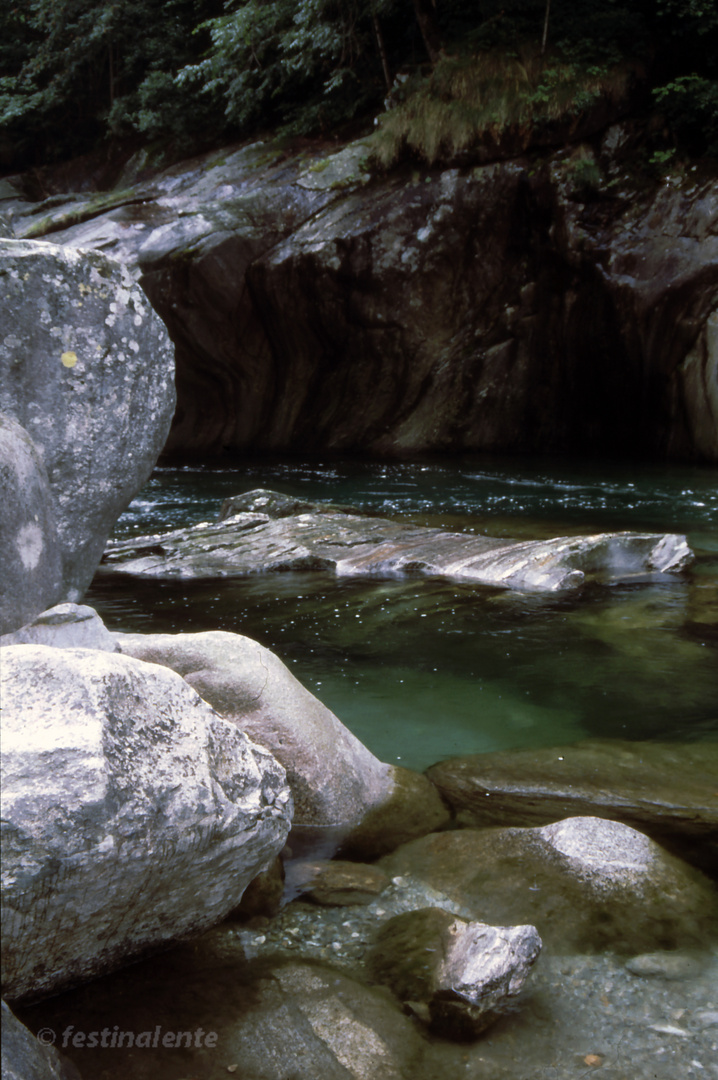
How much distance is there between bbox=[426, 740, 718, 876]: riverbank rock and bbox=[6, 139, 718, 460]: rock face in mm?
10133

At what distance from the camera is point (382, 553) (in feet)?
20.1

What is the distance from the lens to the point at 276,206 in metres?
13.3

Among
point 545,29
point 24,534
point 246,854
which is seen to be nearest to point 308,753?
→ point 246,854

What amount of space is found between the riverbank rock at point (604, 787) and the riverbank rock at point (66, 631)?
125 centimetres

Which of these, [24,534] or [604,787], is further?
[24,534]

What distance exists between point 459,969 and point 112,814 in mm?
824

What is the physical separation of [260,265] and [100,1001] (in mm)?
12754

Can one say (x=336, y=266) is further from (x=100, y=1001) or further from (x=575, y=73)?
(x=100, y=1001)

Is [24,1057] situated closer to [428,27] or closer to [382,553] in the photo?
[382,553]

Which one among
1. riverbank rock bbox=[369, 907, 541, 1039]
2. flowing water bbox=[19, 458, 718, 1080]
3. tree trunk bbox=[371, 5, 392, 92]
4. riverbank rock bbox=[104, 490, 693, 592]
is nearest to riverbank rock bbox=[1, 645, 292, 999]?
flowing water bbox=[19, 458, 718, 1080]

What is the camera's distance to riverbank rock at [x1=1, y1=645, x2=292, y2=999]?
1.52 meters

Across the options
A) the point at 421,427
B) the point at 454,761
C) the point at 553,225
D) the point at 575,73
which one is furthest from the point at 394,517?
the point at 575,73

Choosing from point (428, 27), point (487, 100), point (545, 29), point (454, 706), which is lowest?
point (454, 706)

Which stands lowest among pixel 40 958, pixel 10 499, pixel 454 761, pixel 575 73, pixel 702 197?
pixel 454 761
